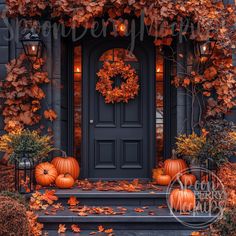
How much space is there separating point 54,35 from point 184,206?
3.38m

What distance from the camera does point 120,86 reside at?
7090 millimetres

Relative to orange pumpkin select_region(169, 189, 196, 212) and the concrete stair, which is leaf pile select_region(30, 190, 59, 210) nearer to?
the concrete stair

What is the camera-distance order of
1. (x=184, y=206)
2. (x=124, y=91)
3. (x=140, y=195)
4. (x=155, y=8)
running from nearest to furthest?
(x=184, y=206) < (x=140, y=195) < (x=155, y=8) < (x=124, y=91)

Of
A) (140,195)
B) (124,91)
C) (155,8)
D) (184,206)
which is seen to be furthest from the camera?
(124,91)

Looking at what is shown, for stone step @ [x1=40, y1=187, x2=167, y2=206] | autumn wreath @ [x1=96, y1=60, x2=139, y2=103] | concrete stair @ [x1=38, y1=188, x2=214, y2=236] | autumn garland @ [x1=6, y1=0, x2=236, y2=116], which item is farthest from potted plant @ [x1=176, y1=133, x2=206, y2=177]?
autumn wreath @ [x1=96, y1=60, x2=139, y2=103]

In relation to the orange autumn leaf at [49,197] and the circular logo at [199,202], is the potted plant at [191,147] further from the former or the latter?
the orange autumn leaf at [49,197]

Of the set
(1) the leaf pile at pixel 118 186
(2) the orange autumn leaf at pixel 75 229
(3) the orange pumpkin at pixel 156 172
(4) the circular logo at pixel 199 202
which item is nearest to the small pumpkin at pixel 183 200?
(4) the circular logo at pixel 199 202

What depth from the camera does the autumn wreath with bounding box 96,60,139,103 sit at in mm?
7016

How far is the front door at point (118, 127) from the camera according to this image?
717 centimetres

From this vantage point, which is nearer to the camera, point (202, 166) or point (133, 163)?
point (202, 166)

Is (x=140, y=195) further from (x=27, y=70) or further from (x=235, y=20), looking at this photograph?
(x=235, y=20)

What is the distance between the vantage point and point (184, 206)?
17.6ft

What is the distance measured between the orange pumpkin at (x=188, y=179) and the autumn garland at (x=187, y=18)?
1062 mm

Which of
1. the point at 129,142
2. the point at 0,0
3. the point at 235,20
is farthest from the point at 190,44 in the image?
the point at 0,0
